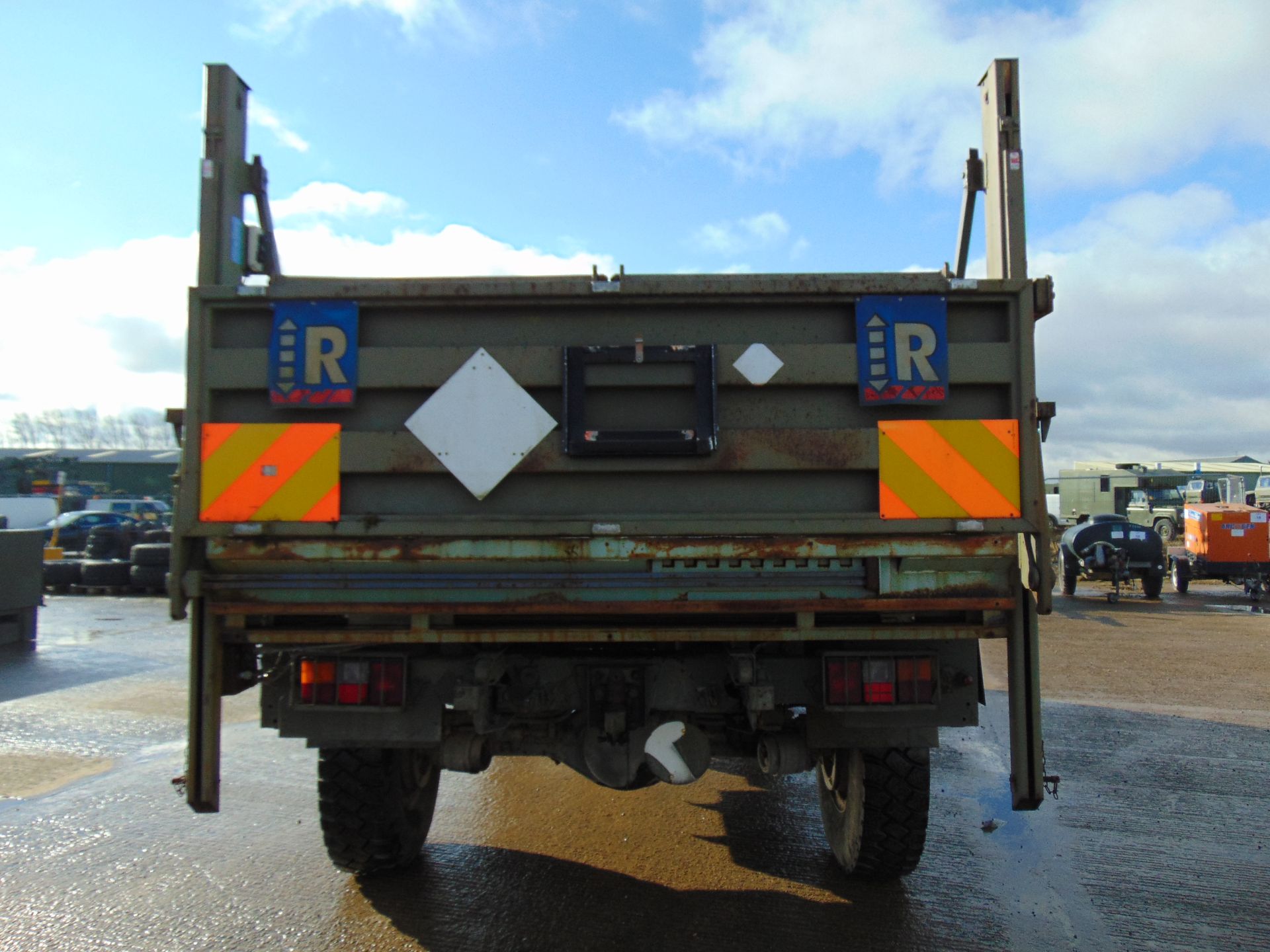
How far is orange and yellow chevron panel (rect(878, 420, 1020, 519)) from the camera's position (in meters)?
2.94

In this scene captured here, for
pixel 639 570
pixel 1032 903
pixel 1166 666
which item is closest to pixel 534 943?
pixel 639 570

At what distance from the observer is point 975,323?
3.02m

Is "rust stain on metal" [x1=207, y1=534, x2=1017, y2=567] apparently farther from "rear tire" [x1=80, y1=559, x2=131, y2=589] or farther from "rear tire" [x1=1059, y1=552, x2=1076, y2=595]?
"rear tire" [x1=80, y1=559, x2=131, y2=589]

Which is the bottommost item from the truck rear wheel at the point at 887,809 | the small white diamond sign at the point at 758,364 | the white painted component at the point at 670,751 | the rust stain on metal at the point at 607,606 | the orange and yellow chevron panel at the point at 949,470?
the truck rear wheel at the point at 887,809

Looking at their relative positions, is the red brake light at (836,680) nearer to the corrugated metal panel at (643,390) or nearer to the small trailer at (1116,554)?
the corrugated metal panel at (643,390)

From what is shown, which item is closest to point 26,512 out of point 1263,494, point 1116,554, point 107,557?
point 107,557

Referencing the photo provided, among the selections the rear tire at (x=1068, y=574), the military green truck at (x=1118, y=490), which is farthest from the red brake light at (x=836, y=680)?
the military green truck at (x=1118, y=490)

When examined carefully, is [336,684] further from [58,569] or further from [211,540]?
[58,569]

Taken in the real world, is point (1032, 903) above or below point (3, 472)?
below

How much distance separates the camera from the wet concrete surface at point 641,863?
3.38m

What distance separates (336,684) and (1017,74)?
3.46m

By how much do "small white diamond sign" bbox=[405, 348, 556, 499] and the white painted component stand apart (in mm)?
1132

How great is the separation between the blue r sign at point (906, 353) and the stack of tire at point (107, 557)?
17051mm

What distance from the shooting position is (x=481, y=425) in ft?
9.70
